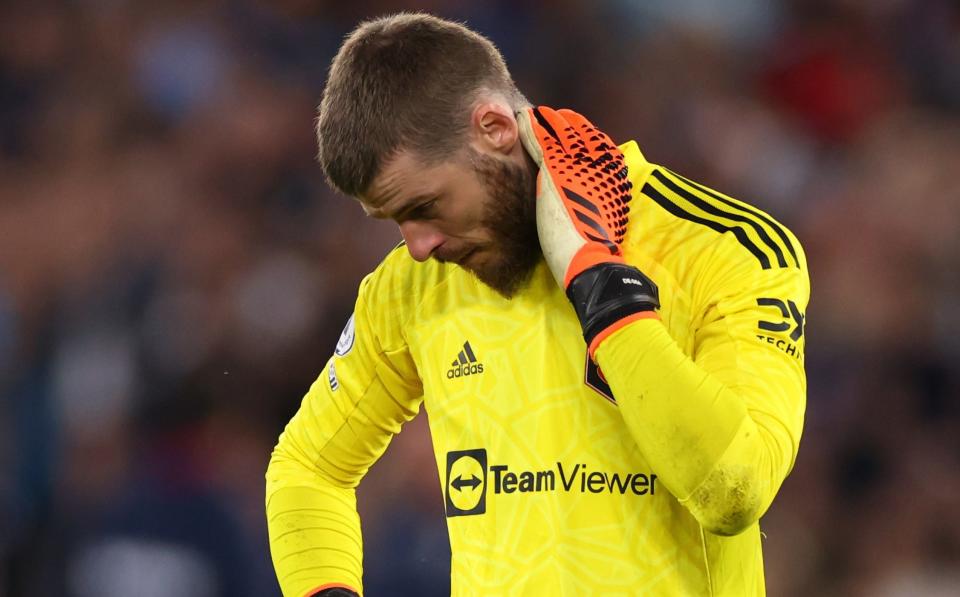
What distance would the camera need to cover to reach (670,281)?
239 centimetres

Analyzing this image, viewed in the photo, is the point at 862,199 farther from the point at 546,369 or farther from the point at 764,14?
the point at 546,369

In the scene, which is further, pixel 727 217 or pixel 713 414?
pixel 727 217

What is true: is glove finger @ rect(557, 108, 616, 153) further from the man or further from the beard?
the beard

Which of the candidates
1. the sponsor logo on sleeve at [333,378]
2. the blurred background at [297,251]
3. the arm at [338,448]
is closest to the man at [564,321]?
the arm at [338,448]

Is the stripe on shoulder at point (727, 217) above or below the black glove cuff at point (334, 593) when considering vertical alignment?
above

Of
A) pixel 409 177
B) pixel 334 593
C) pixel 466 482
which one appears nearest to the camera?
pixel 409 177

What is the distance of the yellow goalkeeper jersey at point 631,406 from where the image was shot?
215 cm

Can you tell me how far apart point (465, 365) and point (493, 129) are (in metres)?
0.46

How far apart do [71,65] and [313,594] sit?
3.93 metres

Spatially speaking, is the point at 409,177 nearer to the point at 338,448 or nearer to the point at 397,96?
the point at 397,96

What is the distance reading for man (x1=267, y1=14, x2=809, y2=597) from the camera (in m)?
2.20

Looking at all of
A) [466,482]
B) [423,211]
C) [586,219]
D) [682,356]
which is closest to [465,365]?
[466,482]

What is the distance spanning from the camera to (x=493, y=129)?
247 centimetres

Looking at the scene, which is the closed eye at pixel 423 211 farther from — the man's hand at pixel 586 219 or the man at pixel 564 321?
the man's hand at pixel 586 219
